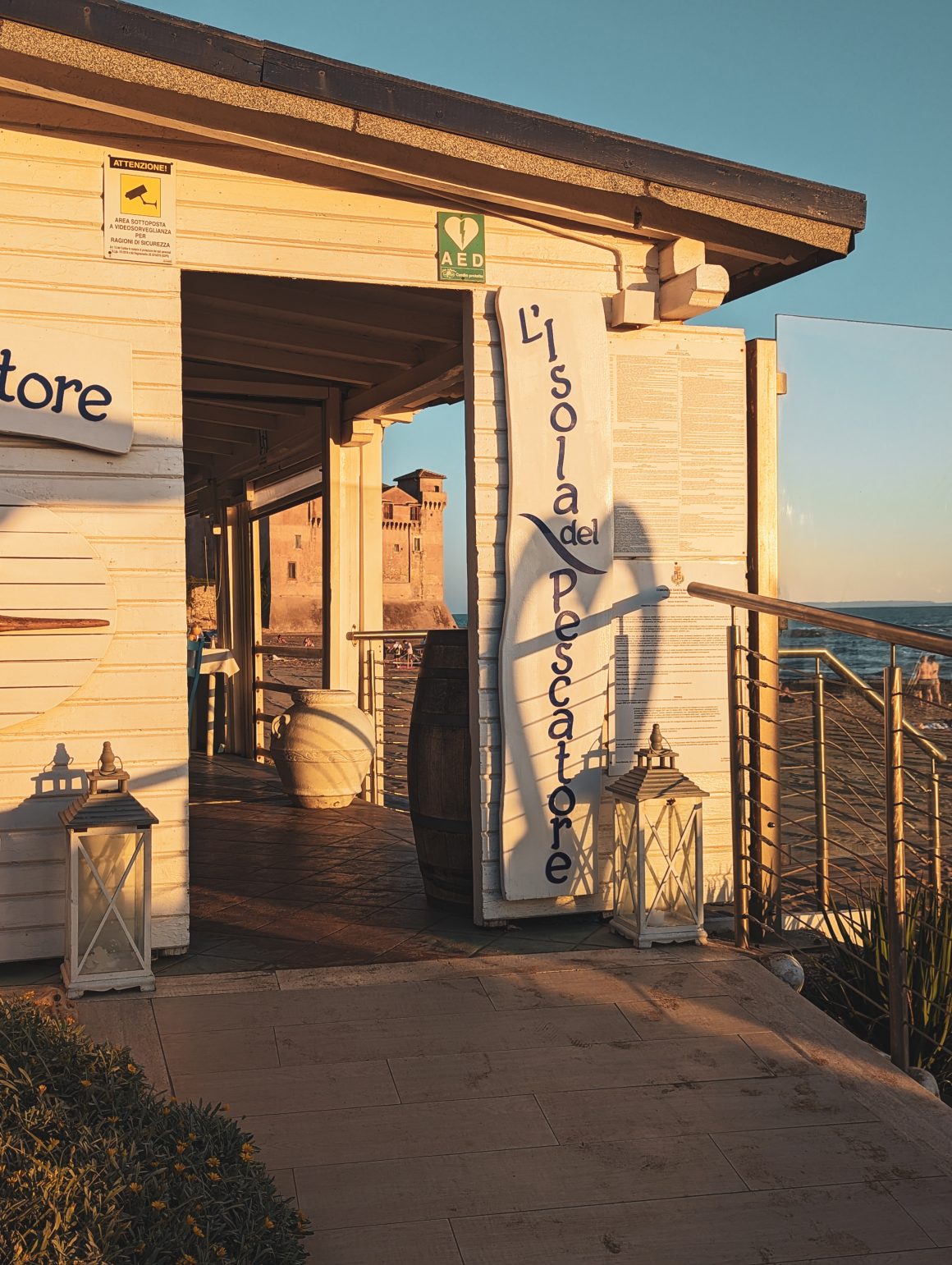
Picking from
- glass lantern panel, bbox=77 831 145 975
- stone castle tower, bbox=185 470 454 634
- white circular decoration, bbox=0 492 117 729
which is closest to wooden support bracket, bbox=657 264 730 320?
white circular decoration, bbox=0 492 117 729

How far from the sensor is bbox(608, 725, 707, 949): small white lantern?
13.4 ft

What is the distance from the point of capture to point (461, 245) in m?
4.34

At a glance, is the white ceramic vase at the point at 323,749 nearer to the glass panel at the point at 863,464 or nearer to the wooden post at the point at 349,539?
the wooden post at the point at 349,539

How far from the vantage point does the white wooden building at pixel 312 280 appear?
379 centimetres

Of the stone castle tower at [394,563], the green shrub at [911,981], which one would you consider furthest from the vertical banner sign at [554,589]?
the stone castle tower at [394,563]

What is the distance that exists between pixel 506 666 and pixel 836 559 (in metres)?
1.47

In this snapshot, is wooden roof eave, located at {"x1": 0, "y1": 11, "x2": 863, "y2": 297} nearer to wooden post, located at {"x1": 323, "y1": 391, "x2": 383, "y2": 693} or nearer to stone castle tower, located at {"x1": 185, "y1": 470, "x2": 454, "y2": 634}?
wooden post, located at {"x1": 323, "y1": 391, "x2": 383, "y2": 693}

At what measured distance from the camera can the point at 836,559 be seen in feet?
16.1

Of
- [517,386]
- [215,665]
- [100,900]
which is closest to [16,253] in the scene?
[517,386]

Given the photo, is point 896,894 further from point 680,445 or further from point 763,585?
point 680,445

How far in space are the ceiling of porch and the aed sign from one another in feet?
3.19

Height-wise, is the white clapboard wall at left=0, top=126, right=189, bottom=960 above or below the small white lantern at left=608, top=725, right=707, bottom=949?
above

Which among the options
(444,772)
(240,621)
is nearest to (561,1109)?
(444,772)

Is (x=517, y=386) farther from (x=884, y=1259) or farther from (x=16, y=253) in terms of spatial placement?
(x=884, y=1259)
